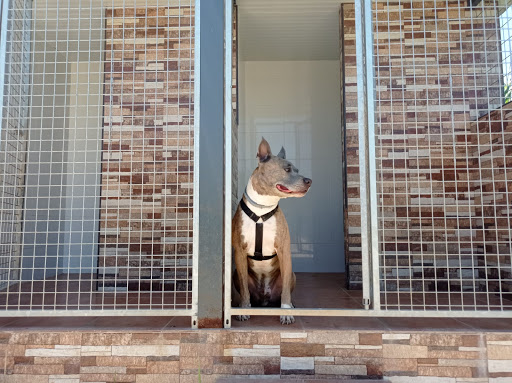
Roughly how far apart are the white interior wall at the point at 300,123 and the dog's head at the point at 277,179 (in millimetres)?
2851

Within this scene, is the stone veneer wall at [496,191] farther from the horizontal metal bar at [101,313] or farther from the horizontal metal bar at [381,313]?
the horizontal metal bar at [101,313]

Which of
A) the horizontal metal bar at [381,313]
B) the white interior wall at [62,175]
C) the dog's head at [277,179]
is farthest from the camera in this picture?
the white interior wall at [62,175]

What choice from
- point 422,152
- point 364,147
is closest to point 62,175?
point 364,147

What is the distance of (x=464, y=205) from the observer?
4.21 meters

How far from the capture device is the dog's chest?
2.92 m

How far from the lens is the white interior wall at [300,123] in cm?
585

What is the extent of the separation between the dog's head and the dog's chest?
0.79 feet

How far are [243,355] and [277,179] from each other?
1301 millimetres

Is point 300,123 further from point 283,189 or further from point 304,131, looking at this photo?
point 283,189

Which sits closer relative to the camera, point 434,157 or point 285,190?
point 285,190

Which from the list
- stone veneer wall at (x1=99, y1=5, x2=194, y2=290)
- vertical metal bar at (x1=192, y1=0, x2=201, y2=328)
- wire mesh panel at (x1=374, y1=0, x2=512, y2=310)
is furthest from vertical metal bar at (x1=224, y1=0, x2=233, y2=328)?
wire mesh panel at (x1=374, y1=0, x2=512, y2=310)

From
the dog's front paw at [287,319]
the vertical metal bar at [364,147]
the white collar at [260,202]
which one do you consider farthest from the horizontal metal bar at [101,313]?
the vertical metal bar at [364,147]

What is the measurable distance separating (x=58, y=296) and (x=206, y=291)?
2194 mm

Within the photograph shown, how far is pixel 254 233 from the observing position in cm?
292
